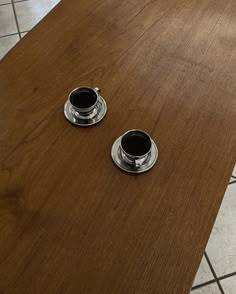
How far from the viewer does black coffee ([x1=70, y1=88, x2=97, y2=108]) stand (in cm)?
68

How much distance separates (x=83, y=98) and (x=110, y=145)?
0.39 feet

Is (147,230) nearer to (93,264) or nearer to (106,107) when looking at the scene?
(93,264)

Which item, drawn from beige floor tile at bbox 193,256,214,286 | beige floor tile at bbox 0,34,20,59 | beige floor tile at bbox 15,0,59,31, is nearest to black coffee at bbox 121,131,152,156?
beige floor tile at bbox 193,256,214,286

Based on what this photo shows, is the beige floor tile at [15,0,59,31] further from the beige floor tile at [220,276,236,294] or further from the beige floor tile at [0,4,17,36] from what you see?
the beige floor tile at [220,276,236,294]

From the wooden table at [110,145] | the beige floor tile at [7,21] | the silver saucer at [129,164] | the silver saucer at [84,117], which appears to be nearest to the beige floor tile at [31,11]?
the beige floor tile at [7,21]

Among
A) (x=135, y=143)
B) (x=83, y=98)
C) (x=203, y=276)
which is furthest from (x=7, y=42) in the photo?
(x=203, y=276)

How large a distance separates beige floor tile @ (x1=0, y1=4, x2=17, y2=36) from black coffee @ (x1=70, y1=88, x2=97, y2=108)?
47.5 inches

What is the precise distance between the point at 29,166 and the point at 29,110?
14cm

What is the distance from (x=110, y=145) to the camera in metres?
0.67

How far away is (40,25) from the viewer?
865mm

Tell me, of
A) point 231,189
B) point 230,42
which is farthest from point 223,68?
point 231,189

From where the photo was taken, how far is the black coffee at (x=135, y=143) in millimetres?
624

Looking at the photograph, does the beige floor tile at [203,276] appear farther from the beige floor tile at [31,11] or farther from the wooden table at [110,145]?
the beige floor tile at [31,11]

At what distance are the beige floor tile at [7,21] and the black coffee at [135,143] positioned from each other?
1335 millimetres
